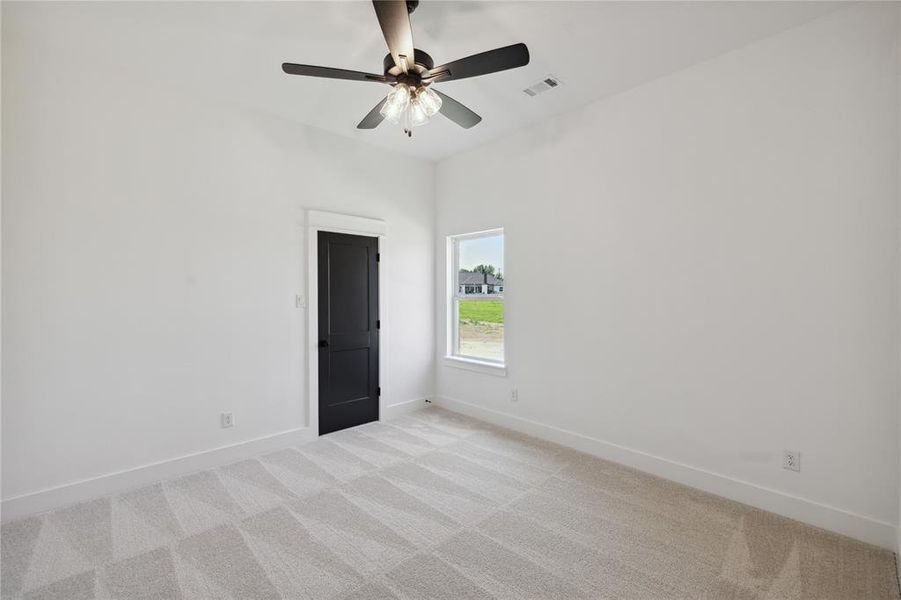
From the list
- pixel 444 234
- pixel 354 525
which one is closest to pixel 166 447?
pixel 354 525

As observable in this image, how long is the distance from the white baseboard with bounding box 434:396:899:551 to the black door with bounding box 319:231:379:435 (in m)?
1.60

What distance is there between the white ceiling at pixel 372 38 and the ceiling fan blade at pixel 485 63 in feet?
1.32

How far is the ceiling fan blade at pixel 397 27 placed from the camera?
5.54ft

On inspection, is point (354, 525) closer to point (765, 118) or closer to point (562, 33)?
point (562, 33)

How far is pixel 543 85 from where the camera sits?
3.10m

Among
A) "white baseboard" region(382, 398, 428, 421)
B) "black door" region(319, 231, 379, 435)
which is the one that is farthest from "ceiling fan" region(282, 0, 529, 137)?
"white baseboard" region(382, 398, 428, 421)

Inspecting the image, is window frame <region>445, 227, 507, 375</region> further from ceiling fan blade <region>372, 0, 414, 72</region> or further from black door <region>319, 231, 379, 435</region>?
ceiling fan blade <region>372, 0, 414, 72</region>

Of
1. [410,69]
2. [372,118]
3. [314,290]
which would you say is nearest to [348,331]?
[314,290]

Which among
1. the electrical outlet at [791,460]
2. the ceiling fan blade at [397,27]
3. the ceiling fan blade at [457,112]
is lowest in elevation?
the electrical outlet at [791,460]

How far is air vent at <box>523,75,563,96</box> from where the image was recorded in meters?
3.01

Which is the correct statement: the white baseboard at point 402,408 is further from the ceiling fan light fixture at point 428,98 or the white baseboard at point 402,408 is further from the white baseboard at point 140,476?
the ceiling fan light fixture at point 428,98

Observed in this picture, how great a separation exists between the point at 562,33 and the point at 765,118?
55.3 inches

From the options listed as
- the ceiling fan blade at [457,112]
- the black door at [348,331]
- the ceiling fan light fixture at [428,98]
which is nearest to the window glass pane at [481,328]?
the black door at [348,331]

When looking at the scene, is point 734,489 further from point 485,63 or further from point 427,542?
point 485,63
